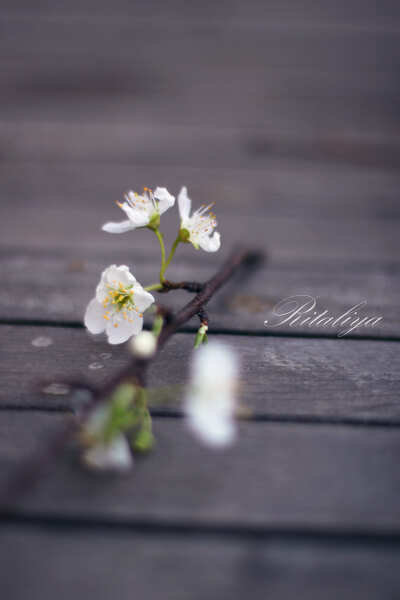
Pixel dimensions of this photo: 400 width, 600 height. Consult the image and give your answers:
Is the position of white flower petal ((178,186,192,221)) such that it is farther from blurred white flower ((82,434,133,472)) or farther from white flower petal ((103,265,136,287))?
blurred white flower ((82,434,133,472))

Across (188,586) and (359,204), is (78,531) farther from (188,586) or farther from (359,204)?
(359,204)

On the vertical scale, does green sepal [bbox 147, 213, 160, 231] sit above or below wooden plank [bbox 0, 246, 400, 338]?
above

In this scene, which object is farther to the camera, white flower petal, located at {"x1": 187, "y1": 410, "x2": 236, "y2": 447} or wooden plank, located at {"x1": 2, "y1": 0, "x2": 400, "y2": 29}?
wooden plank, located at {"x1": 2, "y1": 0, "x2": 400, "y2": 29}

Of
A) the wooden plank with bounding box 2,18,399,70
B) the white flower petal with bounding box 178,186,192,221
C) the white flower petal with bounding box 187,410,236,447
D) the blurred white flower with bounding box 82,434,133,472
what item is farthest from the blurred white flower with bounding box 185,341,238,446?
the wooden plank with bounding box 2,18,399,70

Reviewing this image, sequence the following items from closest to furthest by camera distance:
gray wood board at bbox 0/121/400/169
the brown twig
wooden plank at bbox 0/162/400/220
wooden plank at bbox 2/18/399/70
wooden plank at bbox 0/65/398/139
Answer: the brown twig → wooden plank at bbox 0/162/400/220 → gray wood board at bbox 0/121/400/169 → wooden plank at bbox 0/65/398/139 → wooden plank at bbox 2/18/399/70

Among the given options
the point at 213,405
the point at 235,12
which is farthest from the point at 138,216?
the point at 235,12

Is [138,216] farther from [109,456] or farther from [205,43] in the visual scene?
[205,43]
